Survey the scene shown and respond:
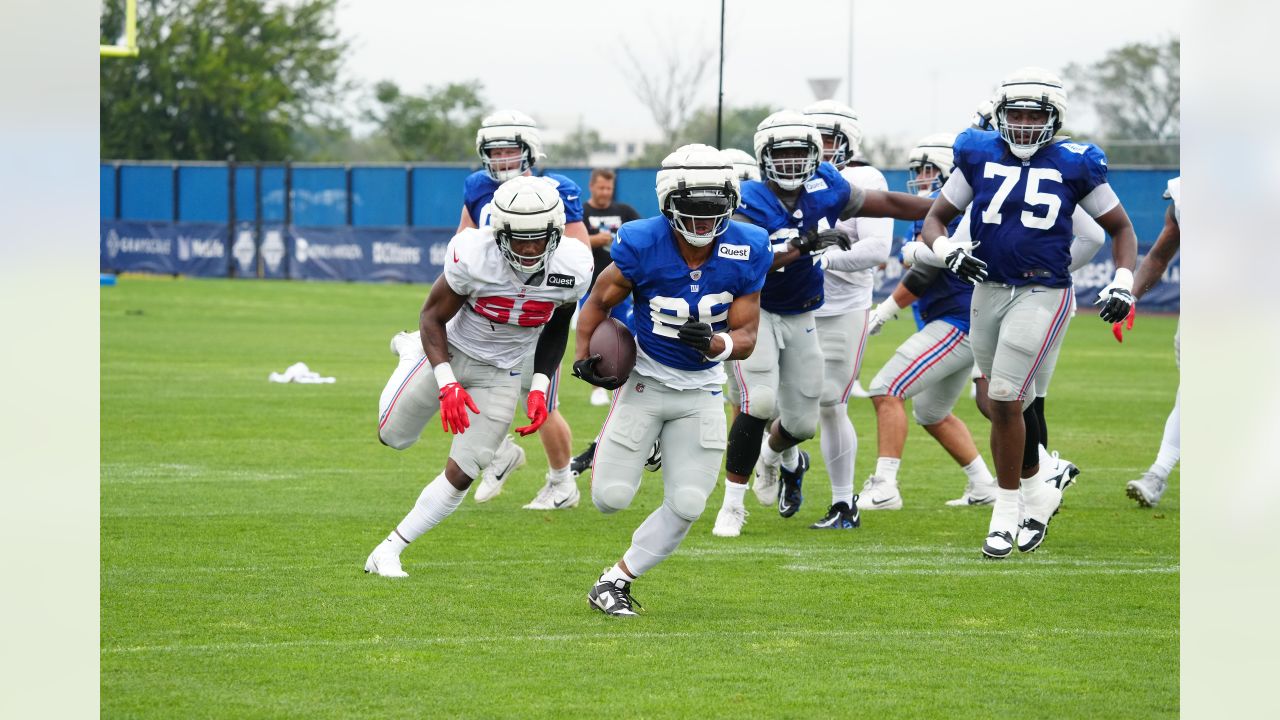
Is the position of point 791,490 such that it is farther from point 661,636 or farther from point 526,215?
point 661,636

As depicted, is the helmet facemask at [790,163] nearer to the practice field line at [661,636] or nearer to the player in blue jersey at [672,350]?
the player in blue jersey at [672,350]

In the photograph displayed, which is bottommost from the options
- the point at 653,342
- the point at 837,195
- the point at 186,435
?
the point at 186,435

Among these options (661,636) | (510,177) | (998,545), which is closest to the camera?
(661,636)

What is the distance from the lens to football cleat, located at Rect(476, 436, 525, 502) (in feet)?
25.0

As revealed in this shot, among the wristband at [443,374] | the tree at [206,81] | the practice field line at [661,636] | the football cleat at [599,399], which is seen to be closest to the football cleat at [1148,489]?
the practice field line at [661,636]

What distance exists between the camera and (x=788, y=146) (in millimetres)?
6809

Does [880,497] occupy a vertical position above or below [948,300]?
below

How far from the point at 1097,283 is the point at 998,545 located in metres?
18.0

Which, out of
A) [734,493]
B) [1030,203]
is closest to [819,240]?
[1030,203]

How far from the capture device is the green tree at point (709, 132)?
42250mm
